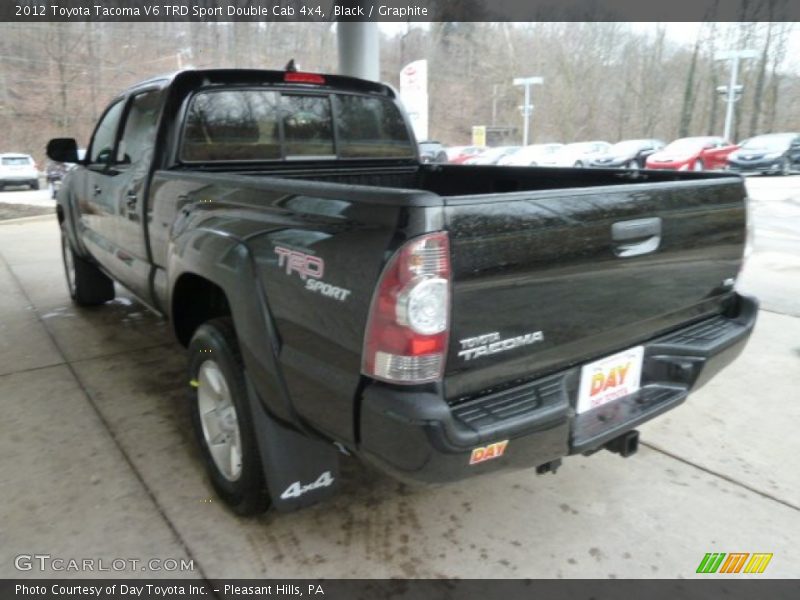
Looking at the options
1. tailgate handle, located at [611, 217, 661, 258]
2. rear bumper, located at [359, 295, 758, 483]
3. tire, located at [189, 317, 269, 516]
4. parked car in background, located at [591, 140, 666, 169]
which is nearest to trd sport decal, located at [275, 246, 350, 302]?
rear bumper, located at [359, 295, 758, 483]

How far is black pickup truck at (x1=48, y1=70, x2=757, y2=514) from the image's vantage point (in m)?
1.70

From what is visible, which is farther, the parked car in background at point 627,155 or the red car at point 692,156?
the parked car in background at point 627,155

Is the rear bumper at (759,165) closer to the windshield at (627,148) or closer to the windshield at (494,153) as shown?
the windshield at (627,148)

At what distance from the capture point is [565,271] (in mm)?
1963

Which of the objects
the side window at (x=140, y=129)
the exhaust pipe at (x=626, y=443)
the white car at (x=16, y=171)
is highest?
the side window at (x=140, y=129)

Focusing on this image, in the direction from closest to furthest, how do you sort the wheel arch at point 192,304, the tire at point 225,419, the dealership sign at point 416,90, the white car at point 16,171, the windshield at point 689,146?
the tire at point 225,419 < the wheel arch at point 192,304 < the dealership sign at point 416,90 < the windshield at point 689,146 < the white car at point 16,171

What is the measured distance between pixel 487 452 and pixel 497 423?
9cm

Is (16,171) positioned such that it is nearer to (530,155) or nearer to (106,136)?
(530,155)

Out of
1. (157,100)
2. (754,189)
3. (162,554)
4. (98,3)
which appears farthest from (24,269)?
(98,3)

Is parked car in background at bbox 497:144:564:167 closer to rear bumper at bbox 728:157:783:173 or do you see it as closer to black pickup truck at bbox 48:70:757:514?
rear bumper at bbox 728:157:783:173

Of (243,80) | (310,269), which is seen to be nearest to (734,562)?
(310,269)

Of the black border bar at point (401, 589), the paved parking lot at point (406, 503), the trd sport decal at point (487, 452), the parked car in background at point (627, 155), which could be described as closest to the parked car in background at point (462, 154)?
the parked car in background at point (627, 155)

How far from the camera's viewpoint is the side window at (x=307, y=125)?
362cm

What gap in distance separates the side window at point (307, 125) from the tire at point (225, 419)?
148 centimetres
